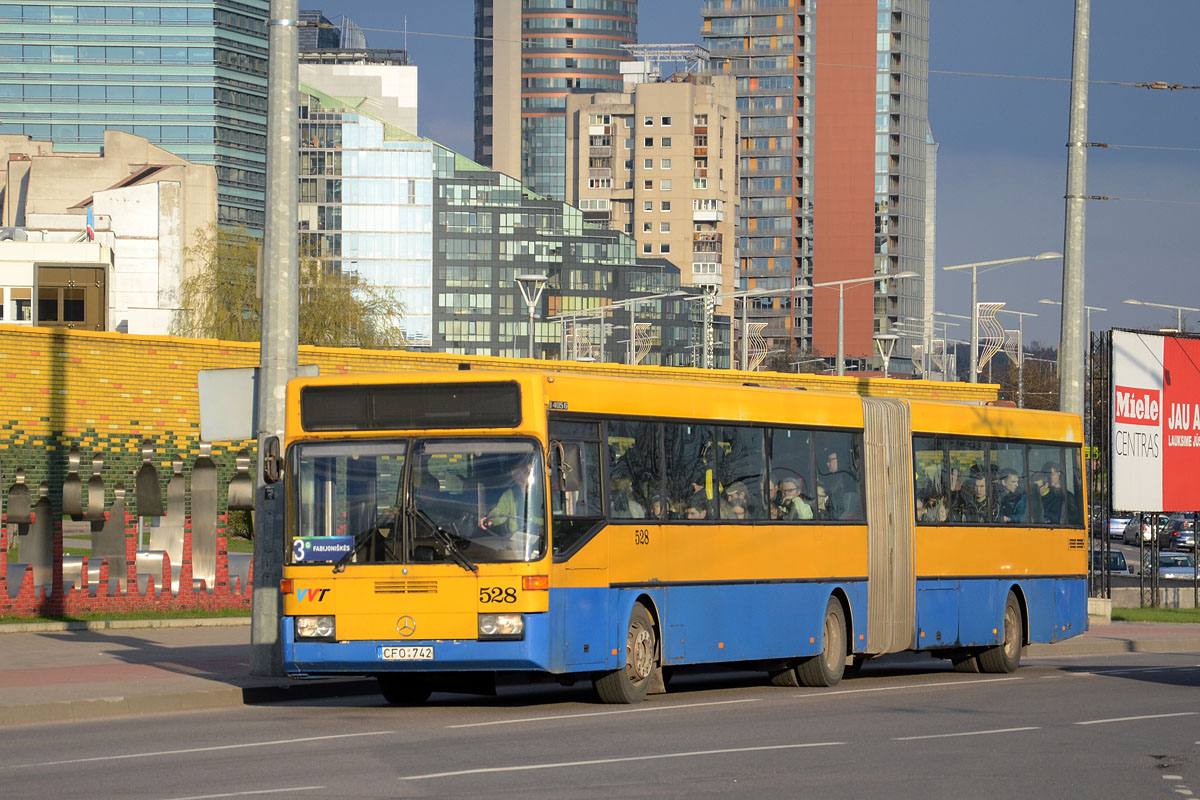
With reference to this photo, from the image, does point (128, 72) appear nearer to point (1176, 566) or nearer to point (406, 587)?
point (1176, 566)

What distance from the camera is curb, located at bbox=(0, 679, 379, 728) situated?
16.3m

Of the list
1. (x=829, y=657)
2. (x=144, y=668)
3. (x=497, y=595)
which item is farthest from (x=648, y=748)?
(x=144, y=668)

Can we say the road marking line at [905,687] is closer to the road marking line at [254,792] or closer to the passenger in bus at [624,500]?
the passenger in bus at [624,500]

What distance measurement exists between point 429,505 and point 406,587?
70 centimetres

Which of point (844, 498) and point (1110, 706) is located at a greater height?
point (844, 498)

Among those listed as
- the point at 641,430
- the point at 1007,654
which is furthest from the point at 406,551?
the point at 1007,654

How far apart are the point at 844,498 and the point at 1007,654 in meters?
3.97

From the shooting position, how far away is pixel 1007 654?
76.9 ft

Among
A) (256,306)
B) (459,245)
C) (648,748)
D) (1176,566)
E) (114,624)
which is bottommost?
(1176,566)

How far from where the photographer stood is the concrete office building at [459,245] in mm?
171250

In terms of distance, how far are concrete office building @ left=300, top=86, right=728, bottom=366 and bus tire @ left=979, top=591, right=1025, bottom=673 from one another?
139087 millimetres

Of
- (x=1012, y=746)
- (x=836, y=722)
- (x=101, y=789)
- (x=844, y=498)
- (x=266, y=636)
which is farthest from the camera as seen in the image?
(x=844, y=498)

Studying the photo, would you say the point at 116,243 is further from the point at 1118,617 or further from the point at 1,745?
the point at 1,745

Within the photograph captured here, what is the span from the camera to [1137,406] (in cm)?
3791
